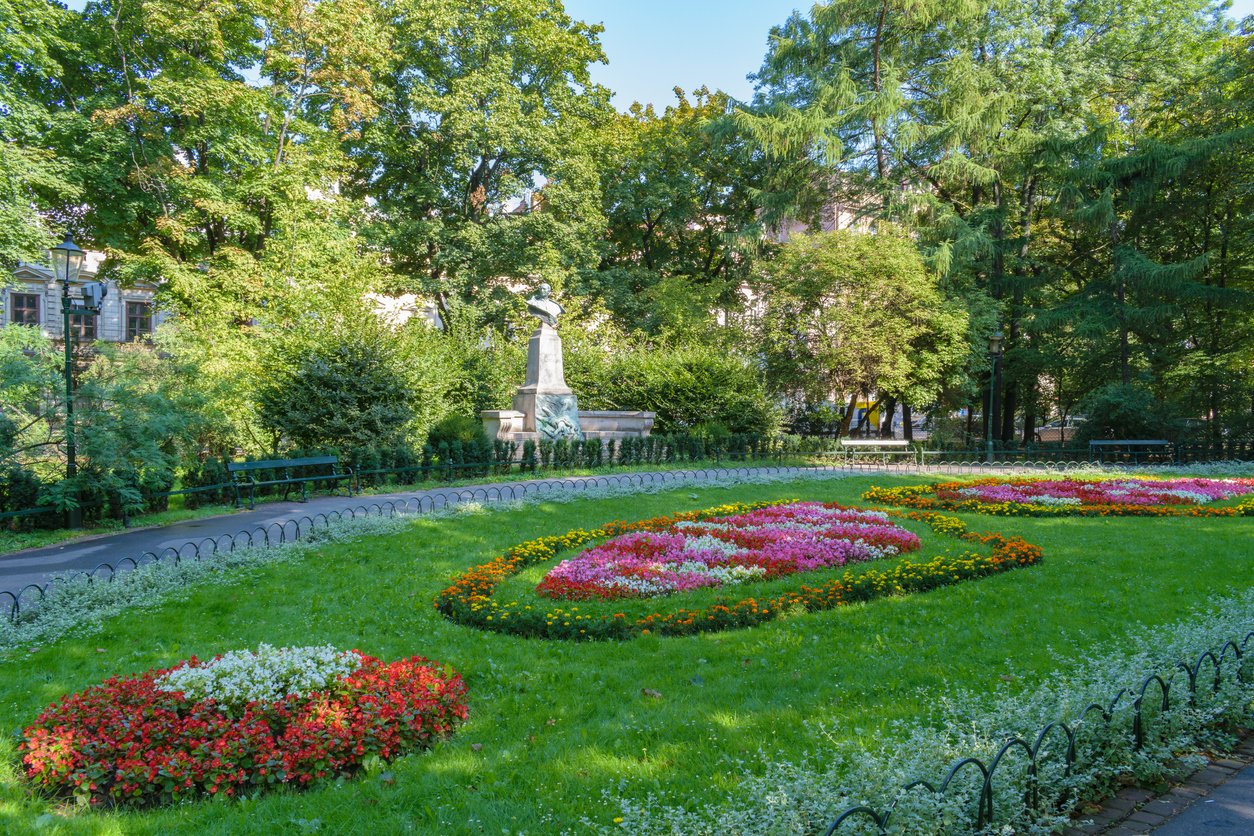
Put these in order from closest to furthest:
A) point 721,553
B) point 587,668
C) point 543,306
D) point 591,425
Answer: point 587,668, point 721,553, point 543,306, point 591,425

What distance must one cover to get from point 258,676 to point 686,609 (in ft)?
11.4

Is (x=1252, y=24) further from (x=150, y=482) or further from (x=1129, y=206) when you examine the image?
(x=150, y=482)

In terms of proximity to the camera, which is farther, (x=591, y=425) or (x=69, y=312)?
(x=591, y=425)

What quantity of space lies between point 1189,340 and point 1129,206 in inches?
218

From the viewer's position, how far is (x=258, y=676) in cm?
421

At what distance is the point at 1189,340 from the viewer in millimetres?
25688

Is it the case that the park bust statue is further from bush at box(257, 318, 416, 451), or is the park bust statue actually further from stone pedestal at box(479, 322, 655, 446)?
bush at box(257, 318, 416, 451)

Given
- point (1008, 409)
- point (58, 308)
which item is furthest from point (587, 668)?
point (58, 308)

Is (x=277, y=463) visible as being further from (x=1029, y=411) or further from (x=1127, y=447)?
(x=1029, y=411)

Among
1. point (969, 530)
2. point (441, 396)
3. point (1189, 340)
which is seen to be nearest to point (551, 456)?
point (441, 396)

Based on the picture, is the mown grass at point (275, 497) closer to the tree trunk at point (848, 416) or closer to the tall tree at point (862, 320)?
the tall tree at point (862, 320)

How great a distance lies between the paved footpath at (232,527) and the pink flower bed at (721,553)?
4043 mm

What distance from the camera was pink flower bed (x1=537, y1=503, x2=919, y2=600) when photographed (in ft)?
24.2

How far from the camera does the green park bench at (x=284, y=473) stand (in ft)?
41.1
